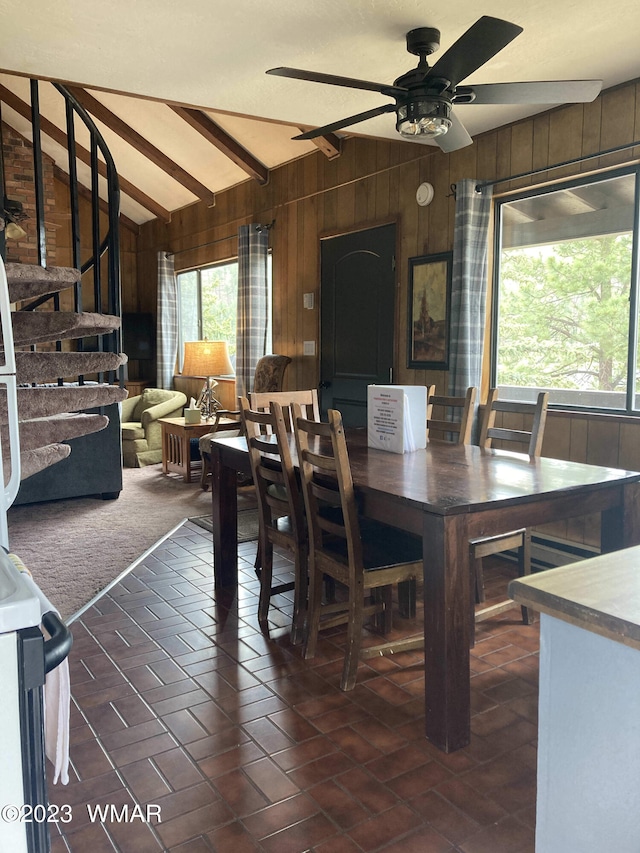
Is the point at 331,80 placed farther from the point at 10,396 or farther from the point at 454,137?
the point at 10,396

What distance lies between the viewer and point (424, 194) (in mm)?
4598

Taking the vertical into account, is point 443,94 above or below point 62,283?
above

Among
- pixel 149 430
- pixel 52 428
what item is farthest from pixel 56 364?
pixel 149 430

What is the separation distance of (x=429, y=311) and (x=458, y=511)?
2.87 metres

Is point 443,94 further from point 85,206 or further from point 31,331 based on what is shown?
point 85,206

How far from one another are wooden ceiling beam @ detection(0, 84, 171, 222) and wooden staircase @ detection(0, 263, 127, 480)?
16.3ft

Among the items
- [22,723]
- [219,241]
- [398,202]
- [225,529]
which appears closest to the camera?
[22,723]

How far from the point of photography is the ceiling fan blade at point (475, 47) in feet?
6.98

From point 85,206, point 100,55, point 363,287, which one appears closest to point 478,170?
point 363,287

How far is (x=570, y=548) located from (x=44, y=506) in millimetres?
3922

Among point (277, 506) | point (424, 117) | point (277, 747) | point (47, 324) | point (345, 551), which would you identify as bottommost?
point (277, 747)

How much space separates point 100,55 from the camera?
307 cm

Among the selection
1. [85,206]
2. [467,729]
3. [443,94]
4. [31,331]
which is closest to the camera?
[467,729]

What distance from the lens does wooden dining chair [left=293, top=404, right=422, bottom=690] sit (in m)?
2.35
